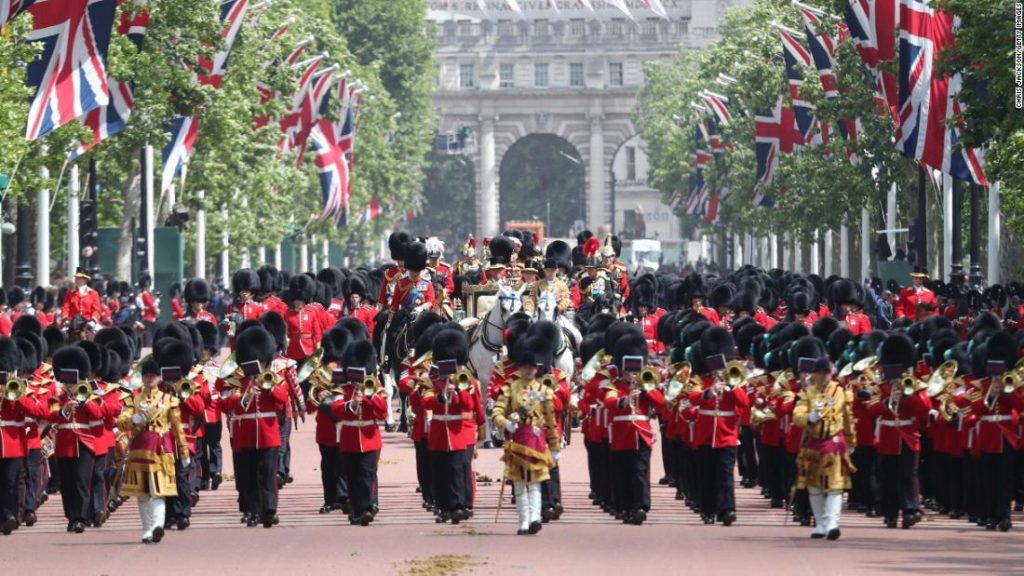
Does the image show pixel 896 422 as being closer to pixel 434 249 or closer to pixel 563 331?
pixel 563 331

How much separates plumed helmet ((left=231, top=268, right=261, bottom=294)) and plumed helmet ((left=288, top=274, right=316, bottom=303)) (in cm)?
50

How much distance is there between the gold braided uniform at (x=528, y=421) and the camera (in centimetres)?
2128

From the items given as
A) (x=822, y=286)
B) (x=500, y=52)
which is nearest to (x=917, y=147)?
(x=822, y=286)

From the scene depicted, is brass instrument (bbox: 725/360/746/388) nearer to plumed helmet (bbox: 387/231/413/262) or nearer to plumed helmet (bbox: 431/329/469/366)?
plumed helmet (bbox: 431/329/469/366)

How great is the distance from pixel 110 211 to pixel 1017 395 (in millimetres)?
35713

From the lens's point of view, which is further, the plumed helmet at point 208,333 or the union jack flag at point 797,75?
the union jack flag at point 797,75

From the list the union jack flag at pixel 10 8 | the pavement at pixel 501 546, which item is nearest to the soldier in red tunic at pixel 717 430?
the pavement at pixel 501 546

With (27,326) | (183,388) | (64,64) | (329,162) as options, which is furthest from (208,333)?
(329,162)

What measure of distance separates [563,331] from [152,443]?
7561mm

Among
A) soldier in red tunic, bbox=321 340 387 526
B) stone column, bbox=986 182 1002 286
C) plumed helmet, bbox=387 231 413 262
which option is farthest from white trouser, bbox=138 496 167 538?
stone column, bbox=986 182 1002 286

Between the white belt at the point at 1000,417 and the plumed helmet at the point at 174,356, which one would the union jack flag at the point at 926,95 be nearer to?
the white belt at the point at 1000,417

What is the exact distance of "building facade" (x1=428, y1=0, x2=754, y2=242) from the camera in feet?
500

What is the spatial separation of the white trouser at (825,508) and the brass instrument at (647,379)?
1735 mm

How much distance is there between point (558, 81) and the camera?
156 meters
